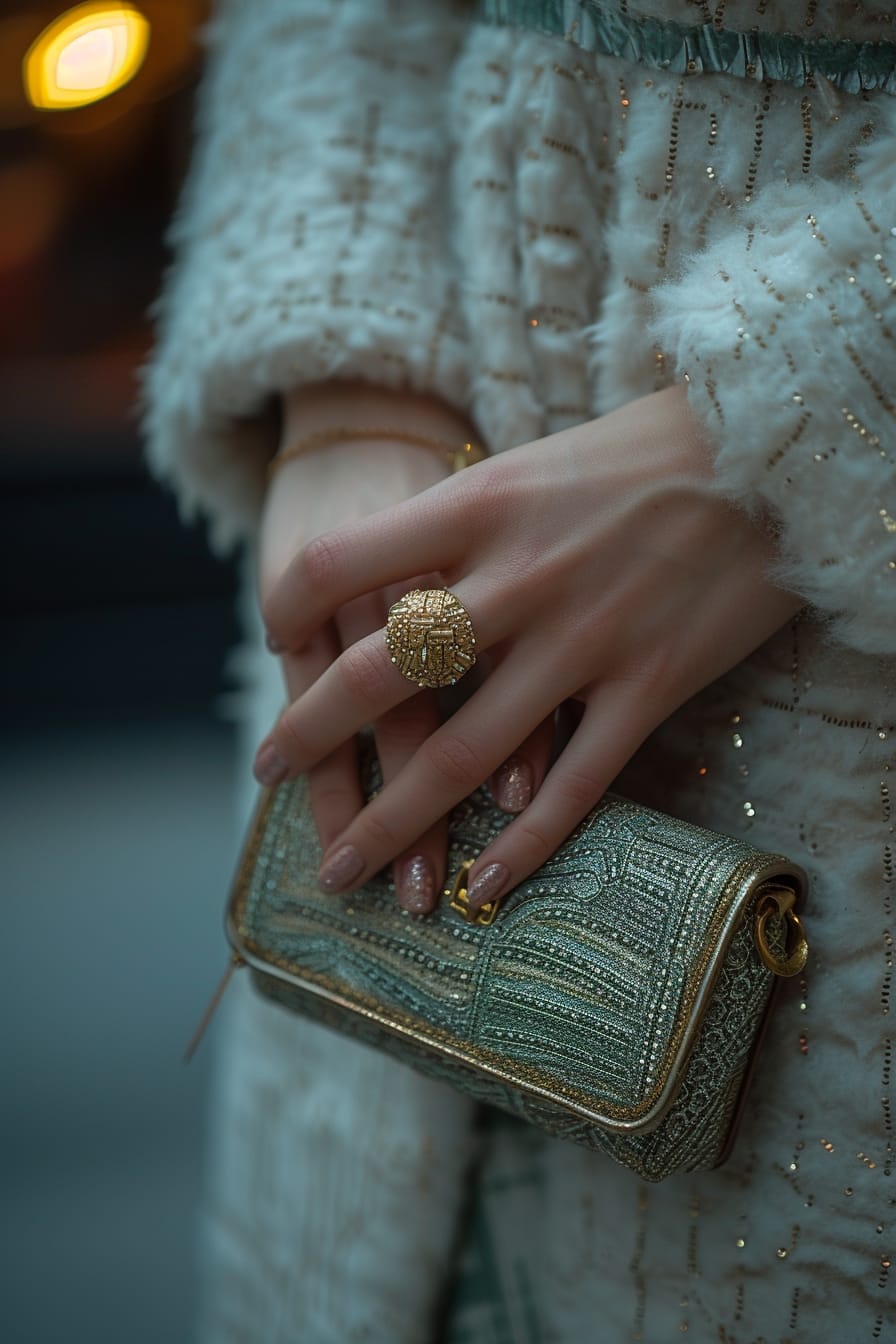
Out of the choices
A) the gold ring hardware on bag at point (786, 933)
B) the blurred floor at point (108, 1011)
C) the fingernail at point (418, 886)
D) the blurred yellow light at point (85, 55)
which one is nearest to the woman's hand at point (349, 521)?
the fingernail at point (418, 886)

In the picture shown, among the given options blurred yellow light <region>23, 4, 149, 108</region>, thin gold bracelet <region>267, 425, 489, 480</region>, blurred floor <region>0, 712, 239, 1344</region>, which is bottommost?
blurred floor <region>0, 712, 239, 1344</region>

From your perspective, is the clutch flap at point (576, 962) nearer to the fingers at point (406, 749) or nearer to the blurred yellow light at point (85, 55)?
the fingers at point (406, 749)

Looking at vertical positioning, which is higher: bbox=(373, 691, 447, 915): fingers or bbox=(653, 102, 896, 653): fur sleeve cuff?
bbox=(653, 102, 896, 653): fur sleeve cuff

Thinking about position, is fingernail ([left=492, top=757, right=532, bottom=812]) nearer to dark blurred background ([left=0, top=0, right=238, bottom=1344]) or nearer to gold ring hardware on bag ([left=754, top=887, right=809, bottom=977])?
gold ring hardware on bag ([left=754, top=887, right=809, bottom=977])

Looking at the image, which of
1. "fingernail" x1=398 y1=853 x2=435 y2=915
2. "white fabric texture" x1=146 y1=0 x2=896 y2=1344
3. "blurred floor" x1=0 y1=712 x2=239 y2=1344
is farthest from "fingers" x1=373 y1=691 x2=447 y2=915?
"blurred floor" x1=0 y1=712 x2=239 y2=1344

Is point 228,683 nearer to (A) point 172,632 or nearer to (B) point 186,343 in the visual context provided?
(A) point 172,632

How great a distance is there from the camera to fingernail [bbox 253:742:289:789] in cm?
55

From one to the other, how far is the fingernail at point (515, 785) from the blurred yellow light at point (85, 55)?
1.75 m

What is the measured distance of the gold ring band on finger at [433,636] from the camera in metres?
0.46

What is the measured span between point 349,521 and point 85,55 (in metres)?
1.68

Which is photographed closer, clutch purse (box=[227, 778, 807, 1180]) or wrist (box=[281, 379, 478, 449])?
clutch purse (box=[227, 778, 807, 1180])

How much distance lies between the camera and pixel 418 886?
19.8 inches

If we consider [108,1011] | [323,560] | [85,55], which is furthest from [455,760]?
[85,55]

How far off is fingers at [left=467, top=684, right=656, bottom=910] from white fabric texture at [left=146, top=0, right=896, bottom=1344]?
0.07 metres
